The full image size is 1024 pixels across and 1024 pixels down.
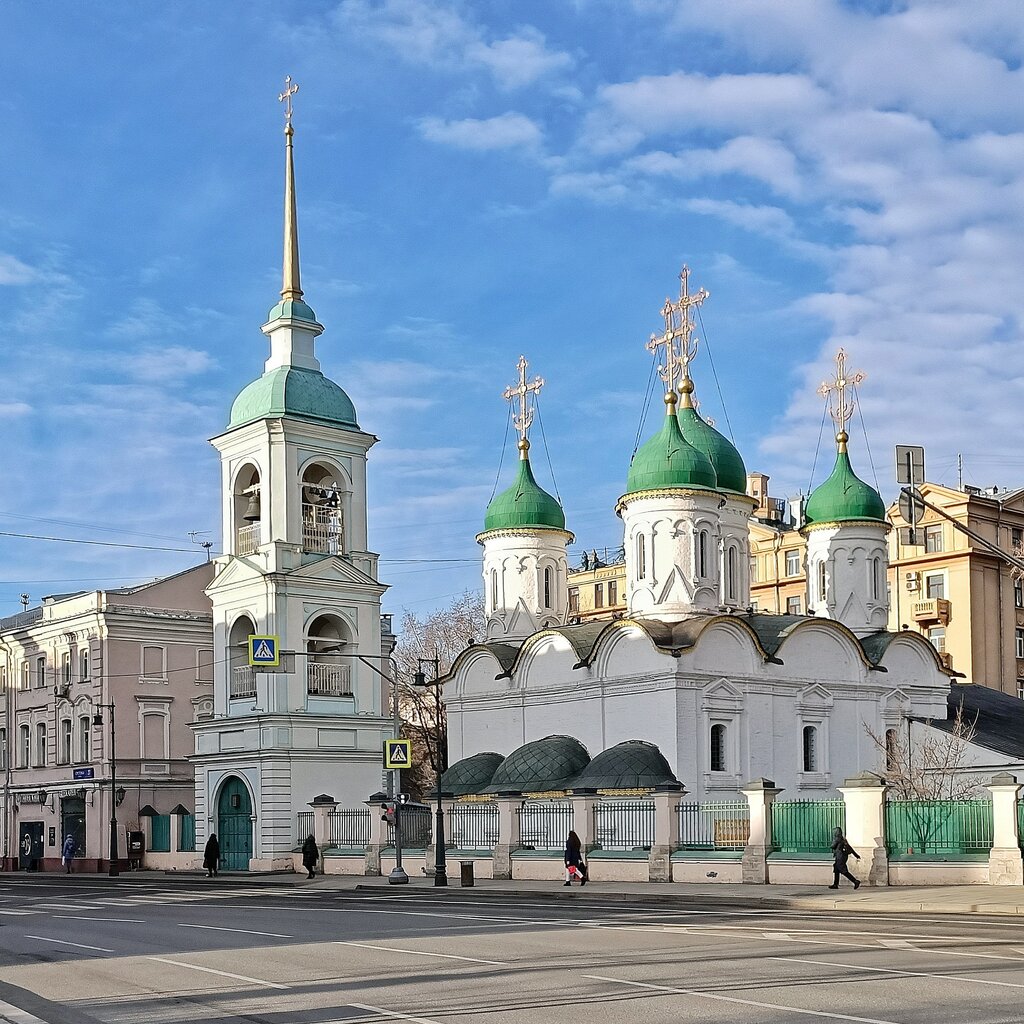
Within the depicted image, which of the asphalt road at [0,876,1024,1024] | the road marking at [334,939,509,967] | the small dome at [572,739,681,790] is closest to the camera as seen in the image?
the asphalt road at [0,876,1024,1024]

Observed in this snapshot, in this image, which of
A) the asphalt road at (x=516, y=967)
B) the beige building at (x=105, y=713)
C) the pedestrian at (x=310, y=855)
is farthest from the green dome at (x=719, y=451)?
the asphalt road at (x=516, y=967)

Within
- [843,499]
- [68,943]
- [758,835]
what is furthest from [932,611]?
[68,943]

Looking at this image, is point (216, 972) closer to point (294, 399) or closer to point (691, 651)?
point (691, 651)

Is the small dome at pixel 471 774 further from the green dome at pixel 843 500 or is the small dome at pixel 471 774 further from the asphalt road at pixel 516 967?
the asphalt road at pixel 516 967

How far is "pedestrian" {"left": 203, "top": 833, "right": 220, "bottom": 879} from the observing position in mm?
43938

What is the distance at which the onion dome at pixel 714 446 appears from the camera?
158ft

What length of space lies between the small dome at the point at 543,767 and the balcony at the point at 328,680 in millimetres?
6403

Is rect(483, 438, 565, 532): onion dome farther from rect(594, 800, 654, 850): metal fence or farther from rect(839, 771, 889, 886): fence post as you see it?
rect(839, 771, 889, 886): fence post

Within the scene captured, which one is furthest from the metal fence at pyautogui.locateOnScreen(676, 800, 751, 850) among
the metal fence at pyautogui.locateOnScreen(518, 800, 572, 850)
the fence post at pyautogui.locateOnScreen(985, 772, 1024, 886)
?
the fence post at pyautogui.locateOnScreen(985, 772, 1024, 886)

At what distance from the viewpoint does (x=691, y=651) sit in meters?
40.8

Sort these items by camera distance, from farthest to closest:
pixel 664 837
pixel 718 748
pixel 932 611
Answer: pixel 932 611 → pixel 718 748 → pixel 664 837

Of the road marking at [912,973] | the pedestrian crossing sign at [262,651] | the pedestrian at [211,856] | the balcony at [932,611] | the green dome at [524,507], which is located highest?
the green dome at [524,507]

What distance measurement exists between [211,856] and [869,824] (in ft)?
70.9

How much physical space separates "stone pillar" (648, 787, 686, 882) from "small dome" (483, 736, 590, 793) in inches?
309
